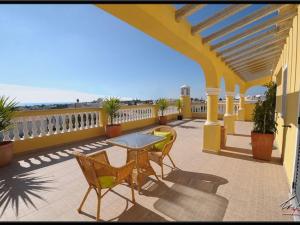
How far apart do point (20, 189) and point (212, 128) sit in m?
4.38

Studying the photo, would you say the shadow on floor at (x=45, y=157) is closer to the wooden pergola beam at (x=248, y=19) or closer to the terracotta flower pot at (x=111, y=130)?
the terracotta flower pot at (x=111, y=130)

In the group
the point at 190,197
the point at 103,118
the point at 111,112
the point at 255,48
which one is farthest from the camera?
the point at 103,118

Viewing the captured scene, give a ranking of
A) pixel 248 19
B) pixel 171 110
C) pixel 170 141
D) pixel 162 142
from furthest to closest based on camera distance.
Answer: pixel 171 110 < pixel 162 142 < pixel 170 141 < pixel 248 19

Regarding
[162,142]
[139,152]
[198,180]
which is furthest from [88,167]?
[198,180]

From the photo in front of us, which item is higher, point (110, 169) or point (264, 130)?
point (264, 130)

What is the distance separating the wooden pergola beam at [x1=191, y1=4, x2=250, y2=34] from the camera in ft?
7.48

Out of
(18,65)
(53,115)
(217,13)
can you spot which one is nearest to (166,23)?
(217,13)

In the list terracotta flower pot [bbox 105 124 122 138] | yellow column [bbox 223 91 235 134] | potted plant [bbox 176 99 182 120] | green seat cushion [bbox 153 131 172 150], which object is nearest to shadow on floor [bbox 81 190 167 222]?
green seat cushion [bbox 153 131 172 150]

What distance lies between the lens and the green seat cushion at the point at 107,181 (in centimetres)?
222

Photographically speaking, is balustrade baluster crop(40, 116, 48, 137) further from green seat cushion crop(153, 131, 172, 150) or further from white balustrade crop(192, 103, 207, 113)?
white balustrade crop(192, 103, 207, 113)

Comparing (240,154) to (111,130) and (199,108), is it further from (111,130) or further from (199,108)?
(199,108)

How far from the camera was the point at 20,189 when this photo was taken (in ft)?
9.16

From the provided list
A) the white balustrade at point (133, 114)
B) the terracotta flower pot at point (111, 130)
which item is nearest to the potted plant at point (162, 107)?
the white balustrade at point (133, 114)

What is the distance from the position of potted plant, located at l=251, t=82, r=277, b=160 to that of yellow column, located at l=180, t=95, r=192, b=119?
6843 millimetres
